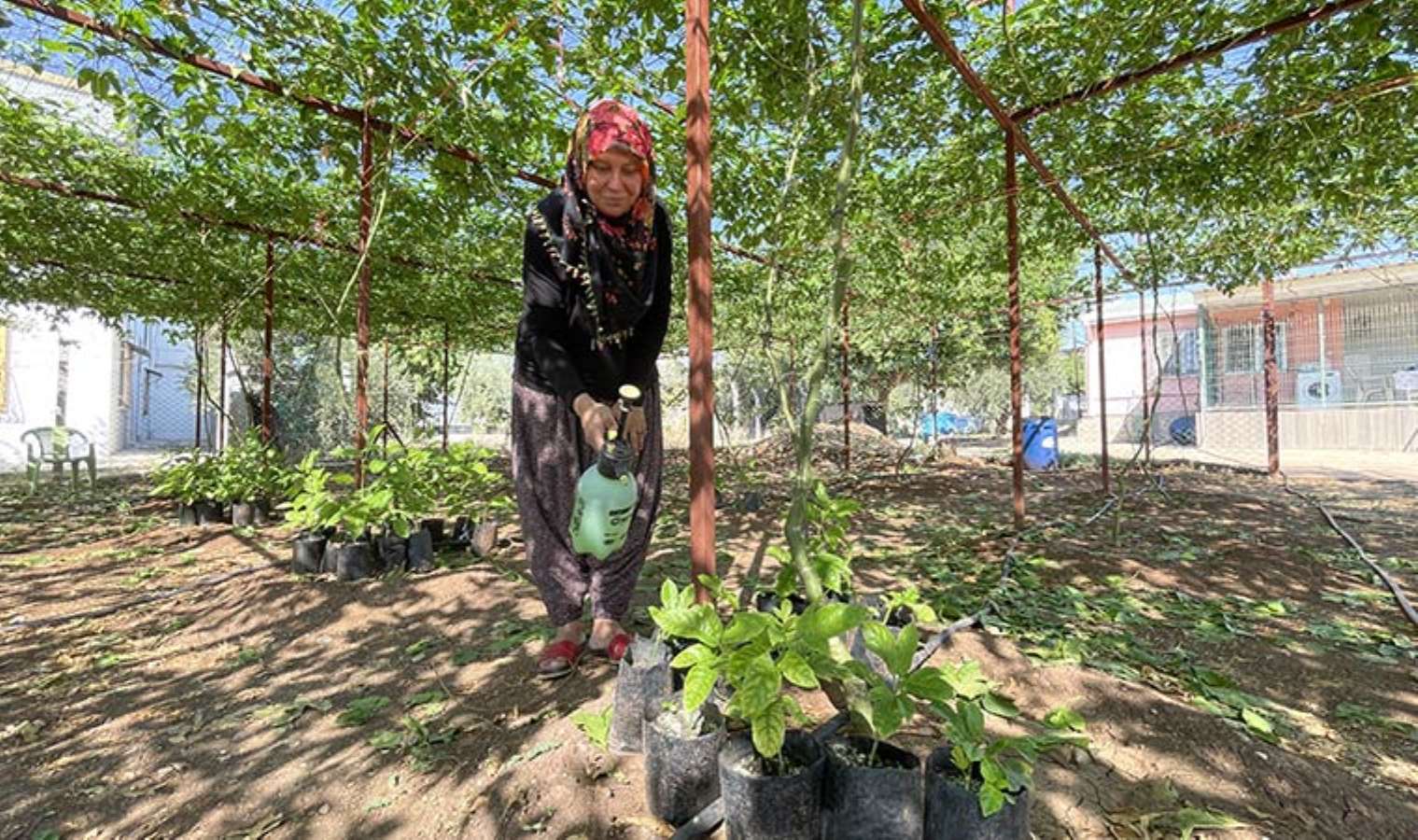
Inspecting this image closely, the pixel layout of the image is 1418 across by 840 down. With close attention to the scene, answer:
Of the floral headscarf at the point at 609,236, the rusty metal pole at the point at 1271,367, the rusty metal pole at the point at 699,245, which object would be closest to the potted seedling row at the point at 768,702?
the rusty metal pole at the point at 699,245

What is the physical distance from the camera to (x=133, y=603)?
3.24m

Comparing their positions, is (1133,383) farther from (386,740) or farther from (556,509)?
(386,740)

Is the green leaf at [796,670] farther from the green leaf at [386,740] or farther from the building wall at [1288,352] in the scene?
the building wall at [1288,352]

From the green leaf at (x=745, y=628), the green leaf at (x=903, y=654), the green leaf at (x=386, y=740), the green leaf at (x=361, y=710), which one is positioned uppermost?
the green leaf at (x=745, y=628)

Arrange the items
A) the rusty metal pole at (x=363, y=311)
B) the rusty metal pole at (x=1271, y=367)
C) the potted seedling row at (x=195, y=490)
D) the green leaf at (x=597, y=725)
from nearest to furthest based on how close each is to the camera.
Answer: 1. the green leaf at (x=597, y=725)
2. the rusty metal pole at (x=363, y=311)
3. the potted seedling row at (x=195, y=490)
4. the rusty metal pole at (x=1271, y=367)

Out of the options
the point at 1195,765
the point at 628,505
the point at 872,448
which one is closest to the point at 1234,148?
the point at 1195,765

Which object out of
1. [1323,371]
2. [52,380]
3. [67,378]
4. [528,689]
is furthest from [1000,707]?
[67,378]

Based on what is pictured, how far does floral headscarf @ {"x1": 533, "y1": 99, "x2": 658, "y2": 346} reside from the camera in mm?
1854

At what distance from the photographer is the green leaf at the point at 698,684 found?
1.11 metres

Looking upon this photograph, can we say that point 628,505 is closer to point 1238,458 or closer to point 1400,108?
point 1400,108

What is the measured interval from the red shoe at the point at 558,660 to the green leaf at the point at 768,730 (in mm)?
1143

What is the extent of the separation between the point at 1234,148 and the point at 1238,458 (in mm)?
10579

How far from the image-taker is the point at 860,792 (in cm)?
111

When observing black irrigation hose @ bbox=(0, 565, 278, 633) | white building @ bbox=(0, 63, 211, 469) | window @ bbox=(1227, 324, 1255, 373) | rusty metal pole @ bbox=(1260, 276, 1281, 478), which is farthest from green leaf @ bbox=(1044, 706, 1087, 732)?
window @ bbox=(1227, 324, 1255, 373)
